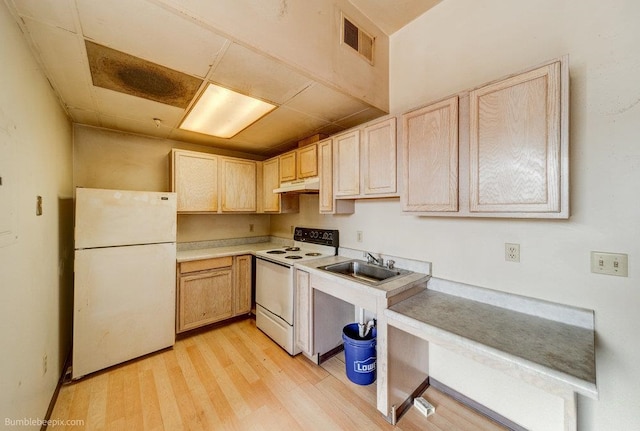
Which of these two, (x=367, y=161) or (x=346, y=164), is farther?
(x=346, y=164)

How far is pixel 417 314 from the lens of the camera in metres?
1.46

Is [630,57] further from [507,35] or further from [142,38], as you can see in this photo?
[142,38]

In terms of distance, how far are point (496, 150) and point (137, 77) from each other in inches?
96.2

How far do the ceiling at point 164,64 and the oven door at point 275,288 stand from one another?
158 centimetres

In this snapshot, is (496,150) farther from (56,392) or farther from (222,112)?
(56,392)

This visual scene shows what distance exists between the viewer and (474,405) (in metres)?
1.72

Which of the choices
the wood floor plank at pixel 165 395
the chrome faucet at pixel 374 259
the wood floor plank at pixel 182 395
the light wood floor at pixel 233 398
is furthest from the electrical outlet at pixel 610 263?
the wood floor plank at pixel 165 395

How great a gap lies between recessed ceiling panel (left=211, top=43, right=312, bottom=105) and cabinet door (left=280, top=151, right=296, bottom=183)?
1036 mm

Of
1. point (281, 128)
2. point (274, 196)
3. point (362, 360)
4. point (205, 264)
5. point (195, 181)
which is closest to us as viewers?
point (362, 360)

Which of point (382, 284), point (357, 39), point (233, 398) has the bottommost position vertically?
point (233, 398)

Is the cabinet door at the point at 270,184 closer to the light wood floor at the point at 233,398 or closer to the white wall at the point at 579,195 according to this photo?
the light wood floor at the point at 233,398

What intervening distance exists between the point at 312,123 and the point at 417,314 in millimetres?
2080

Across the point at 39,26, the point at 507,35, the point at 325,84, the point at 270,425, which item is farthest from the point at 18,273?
the point at 507,35

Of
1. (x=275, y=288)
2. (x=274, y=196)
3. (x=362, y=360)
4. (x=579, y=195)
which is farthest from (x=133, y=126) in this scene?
(x=579, y=195)
